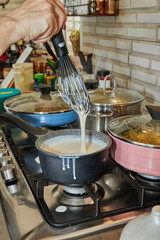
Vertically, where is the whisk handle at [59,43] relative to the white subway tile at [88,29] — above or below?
below

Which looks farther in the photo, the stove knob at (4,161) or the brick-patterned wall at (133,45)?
the brick-patterned wall at (133,45)

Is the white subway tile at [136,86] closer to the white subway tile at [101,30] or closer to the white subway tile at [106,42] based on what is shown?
the white subway tile at [106,42]

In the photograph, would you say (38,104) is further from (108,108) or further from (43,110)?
(108,108)

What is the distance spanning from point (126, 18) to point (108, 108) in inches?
22.8

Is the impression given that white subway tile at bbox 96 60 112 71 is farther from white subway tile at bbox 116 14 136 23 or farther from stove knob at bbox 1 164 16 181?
stove knob at bbox 1 164 16 181

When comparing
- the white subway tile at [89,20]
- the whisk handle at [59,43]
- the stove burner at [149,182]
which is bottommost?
the stove burner at [149,182]

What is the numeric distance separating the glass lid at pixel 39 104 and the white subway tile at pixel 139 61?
386mm

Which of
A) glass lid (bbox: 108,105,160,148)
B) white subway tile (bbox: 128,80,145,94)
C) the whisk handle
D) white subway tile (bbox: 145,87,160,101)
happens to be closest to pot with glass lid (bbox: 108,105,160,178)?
glass lid (bbox: 108,105,160,148)

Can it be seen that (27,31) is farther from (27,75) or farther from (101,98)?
(27,75)

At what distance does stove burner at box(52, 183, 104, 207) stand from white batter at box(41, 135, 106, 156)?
0.09 metres

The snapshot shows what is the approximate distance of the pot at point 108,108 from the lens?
853mm

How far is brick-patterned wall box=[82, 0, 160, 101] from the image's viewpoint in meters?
1.06

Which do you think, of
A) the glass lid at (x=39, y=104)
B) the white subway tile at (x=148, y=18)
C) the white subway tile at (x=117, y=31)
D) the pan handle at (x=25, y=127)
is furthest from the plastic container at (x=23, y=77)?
the pan handle at (x=25, y=127)

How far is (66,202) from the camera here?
620 mm
